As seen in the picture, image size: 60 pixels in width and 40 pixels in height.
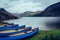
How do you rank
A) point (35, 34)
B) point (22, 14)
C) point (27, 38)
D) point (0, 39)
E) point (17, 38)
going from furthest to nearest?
point (22, 14), point (35, 34), point (27, 38), point (17, 38), point (0, 39)

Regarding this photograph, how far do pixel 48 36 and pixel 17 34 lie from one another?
1.53 m

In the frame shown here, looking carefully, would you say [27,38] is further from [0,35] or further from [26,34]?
[0,35]

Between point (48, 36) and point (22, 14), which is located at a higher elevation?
point (22, 14)

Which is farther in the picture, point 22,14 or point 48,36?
point 22,14

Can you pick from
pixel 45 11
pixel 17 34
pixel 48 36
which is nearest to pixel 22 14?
pixel 45 11

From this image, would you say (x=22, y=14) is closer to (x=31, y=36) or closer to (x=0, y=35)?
(x=31, y=36)

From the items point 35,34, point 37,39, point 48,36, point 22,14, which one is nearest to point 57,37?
point 48,36

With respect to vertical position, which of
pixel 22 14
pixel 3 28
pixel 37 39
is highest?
pixel 22 14

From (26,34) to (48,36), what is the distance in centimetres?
115

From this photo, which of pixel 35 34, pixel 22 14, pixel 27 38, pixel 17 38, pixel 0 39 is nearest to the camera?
pixel 0 39

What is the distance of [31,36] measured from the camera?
7.79 meters

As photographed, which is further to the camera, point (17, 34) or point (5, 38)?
point (17, 34)

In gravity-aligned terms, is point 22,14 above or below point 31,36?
above

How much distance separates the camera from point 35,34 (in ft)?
26.8
